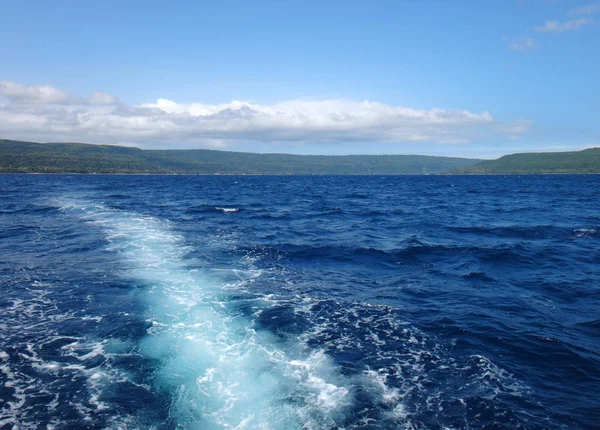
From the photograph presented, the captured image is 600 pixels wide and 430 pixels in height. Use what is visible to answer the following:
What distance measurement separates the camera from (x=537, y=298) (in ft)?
58.7

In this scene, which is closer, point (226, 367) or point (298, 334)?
point (226, 367)

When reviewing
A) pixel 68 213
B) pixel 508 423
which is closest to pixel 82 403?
pixel 508 423

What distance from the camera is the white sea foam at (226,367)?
9.43 metres

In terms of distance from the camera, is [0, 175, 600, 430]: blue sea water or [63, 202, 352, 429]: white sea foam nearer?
[63, 202, 352, 429]: white sea foam

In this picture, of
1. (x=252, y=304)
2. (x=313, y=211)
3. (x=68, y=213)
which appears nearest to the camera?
(x=252, y=304)

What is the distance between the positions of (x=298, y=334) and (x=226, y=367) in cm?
333

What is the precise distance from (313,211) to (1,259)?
35.4 m

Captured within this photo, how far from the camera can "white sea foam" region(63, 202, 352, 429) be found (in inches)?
371

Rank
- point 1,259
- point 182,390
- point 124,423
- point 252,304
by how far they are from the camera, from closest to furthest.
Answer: point 124,423, point 182,390, point 252,304, point 1,259

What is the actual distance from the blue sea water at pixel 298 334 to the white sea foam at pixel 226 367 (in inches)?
2.5

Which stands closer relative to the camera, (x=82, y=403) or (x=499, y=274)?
(x=82, y=403)

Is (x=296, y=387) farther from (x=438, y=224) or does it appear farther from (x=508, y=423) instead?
(x=438, y=224)

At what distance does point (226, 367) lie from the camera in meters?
11.8

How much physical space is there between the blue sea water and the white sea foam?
2.5 inches
